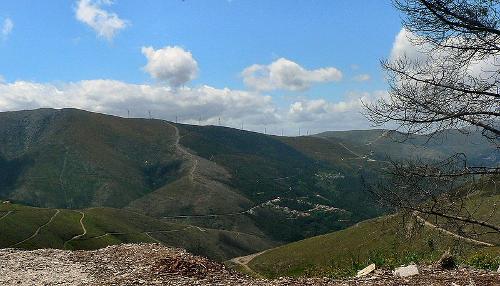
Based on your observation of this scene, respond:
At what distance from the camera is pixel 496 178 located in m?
10.2

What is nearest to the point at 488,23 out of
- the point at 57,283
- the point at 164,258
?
the point at 164,258

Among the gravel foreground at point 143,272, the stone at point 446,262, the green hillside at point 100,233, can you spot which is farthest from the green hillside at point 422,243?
the green hillside at point 100,233

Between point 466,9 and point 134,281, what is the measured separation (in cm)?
1469

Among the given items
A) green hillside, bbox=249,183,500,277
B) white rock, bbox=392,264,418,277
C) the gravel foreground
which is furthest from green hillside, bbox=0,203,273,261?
white rock, bbox=392,264,418,277

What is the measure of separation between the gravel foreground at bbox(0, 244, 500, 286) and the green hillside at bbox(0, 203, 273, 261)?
92.5m

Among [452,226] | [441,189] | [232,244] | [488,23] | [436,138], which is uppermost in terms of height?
[488,23]

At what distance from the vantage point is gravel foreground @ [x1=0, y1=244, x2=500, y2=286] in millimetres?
15180

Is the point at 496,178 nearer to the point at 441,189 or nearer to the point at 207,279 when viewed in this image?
the point at 441,189

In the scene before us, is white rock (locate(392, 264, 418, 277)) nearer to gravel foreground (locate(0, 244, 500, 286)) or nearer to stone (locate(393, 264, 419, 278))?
stone (locate(393, 264, 419, 278))

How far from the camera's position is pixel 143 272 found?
19594 millimetres

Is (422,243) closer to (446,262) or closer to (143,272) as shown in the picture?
(446,262)

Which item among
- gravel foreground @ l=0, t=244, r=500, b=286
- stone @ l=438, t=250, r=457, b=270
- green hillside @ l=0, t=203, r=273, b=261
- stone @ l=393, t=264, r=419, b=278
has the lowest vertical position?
green hillside @ l=0, t=203, r=273, b=261

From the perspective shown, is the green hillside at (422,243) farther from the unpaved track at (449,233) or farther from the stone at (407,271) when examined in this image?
the stone at (407,271)

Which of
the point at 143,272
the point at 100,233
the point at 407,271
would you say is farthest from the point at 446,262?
the point at 100,233
